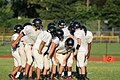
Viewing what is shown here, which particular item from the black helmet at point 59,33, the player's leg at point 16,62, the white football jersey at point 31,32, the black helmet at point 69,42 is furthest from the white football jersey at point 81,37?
the player's leg at point 16,62

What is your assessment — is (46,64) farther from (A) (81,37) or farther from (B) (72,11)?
(B) (72,11)

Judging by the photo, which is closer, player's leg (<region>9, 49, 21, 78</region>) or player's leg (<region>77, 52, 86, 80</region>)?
player's leg (<region>77, 52, 86, 80</region>)

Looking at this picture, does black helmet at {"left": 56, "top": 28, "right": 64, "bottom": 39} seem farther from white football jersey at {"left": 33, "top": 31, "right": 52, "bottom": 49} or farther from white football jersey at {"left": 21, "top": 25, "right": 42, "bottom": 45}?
white football jersey at {"left": 33, "top": 31, "right": 52, "bottom": 49}

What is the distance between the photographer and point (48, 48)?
16156 mm

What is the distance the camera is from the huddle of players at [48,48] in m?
15.9

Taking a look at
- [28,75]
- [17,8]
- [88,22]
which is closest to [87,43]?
[28,75]

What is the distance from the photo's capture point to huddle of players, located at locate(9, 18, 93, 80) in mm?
15914

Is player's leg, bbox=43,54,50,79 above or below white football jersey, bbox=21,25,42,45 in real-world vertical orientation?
below

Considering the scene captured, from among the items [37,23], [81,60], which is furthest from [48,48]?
[81,60]

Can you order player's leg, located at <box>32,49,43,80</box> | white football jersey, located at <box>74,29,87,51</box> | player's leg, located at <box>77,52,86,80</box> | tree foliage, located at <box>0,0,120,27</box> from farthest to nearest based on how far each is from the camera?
1. tree foliage, located at <box>0,0,120,27</box>
2. player's leg, located at <box>77,52,86,80</box>
3. white football jersey, located at <box>74,29,87,51</box>
4. player's leg, located at <box>32,49,43,80</box>

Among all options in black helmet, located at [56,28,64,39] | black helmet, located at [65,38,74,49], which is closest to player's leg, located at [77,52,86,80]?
black helmet, located at [65,38,74,49]

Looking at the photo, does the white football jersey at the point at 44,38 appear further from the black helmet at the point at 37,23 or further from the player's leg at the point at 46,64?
the player's leg at the point at 46,64

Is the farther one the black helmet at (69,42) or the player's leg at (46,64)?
the black helmet at (69,42)

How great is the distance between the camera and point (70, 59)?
58.8 ft
